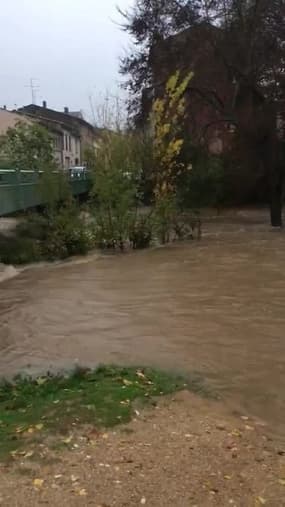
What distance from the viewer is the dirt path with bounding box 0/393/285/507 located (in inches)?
179

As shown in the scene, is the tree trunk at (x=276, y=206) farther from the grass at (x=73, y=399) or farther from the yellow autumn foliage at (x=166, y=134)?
the grass at (x=73, y=399)

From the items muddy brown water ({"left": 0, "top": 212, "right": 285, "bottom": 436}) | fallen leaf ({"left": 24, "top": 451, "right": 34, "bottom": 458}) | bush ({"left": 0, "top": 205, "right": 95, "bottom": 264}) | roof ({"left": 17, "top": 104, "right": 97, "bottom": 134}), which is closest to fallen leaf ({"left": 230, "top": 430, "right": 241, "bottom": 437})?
muddy brown water ({"left": 0, "top": 212, "right": 285, "bottom": 436})

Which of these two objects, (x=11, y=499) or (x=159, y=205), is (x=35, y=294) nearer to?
(x=159, y=205)

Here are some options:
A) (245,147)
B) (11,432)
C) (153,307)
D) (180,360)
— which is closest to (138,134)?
(245,147)

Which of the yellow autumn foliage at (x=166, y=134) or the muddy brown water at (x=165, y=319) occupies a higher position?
the yellow autumn foliage at (x=166, y=134)

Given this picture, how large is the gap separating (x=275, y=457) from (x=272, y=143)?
1098 inches

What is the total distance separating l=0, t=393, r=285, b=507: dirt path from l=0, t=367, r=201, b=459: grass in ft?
0.86

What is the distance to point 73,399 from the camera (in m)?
6.69

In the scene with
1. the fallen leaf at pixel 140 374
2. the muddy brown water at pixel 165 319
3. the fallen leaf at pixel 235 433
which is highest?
the fallen leaf at pixel 235 433

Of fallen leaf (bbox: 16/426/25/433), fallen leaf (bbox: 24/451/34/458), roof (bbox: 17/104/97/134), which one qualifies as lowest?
fallen leaf (bbox: 16/426/25/433)

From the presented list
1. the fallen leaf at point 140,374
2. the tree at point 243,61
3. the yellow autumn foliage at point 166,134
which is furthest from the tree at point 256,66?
the fallen leaf at point 140,374

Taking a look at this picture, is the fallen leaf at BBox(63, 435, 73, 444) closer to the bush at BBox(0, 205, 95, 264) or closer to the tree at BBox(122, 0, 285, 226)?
the bush at BBox(0, 205, 95, 264)

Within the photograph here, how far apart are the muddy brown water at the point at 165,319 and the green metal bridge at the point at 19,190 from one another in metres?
2.17

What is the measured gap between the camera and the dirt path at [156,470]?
4551 mm
